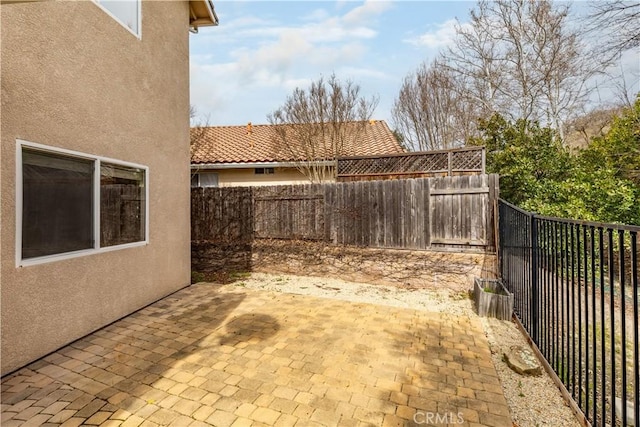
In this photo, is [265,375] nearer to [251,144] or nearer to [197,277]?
[197,277]

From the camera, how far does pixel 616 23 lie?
7684 mm

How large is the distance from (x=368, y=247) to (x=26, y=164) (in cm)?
633

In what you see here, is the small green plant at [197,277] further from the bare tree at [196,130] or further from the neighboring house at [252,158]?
the bare tree at [196,130]

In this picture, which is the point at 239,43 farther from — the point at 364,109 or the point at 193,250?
the point at 193,250

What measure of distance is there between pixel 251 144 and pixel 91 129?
9537 mm

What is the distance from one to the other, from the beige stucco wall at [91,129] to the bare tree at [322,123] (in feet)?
15.5

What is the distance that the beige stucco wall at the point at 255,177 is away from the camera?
12.2 metres

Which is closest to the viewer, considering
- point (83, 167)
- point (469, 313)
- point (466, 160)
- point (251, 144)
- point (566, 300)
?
point (566, 300)

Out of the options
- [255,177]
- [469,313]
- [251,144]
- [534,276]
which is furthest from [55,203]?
[251,144]

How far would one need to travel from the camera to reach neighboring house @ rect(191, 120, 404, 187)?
11.8 m

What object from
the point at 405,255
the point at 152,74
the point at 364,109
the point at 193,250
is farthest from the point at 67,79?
the point at 364,109
